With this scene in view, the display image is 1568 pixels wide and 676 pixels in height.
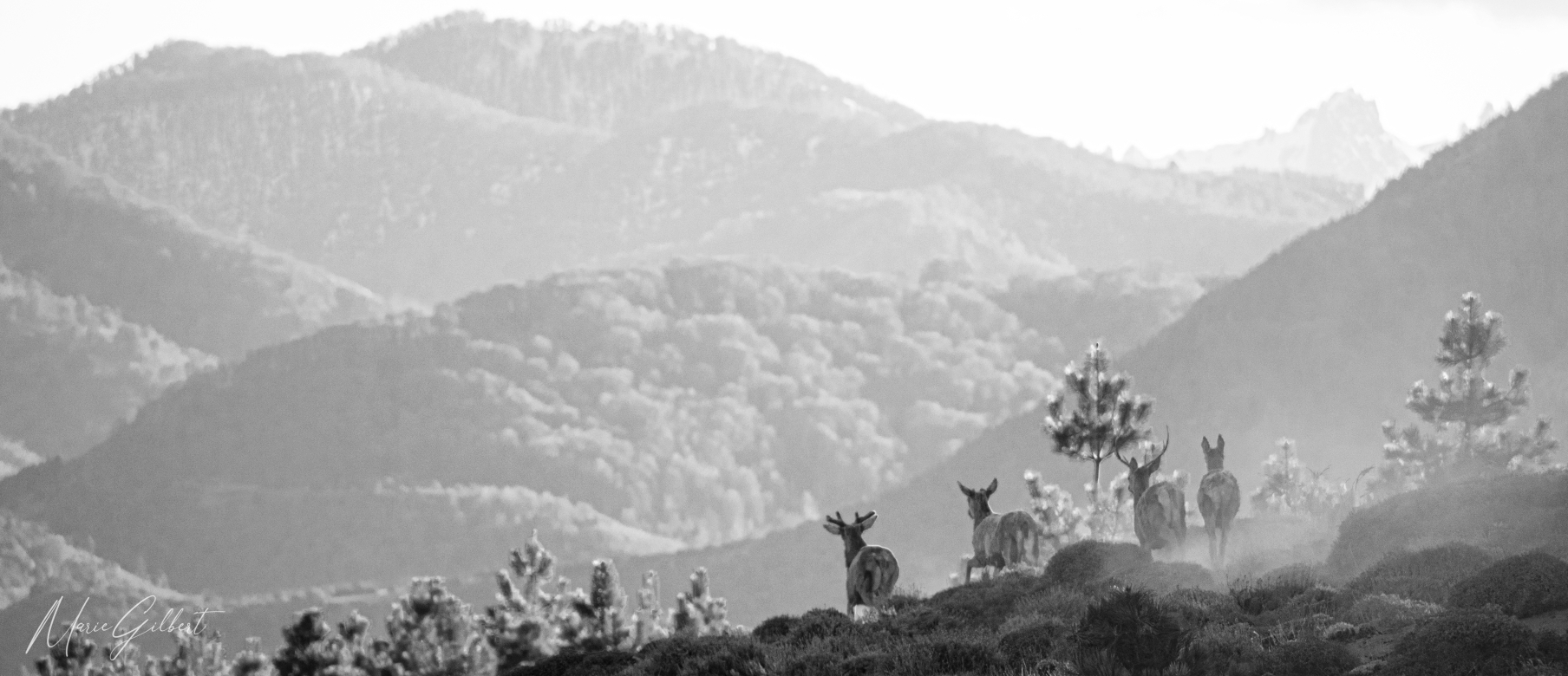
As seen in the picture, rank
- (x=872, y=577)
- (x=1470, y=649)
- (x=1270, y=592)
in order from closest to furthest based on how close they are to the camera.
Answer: (x=1470, y=649) < (x=1270, y=592) < (x=872, y=577)

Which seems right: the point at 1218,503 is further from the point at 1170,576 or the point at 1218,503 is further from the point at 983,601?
the point at 983,601

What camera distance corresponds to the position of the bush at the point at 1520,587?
96.7ft


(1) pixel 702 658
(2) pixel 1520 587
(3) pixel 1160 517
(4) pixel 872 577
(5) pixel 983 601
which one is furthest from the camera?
(3) pixel 1160 517

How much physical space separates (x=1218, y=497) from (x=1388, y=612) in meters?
14.4

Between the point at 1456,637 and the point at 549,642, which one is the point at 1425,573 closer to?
the point at 1456,637

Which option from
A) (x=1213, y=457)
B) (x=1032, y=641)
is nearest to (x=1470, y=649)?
(x=1032, y=641)

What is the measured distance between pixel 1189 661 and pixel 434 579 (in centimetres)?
4342

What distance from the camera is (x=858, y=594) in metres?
40.2

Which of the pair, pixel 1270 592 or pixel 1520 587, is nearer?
pixel 1520 587

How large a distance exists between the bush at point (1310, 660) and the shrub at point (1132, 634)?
1.40 meters

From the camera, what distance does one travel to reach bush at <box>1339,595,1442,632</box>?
1173 inches

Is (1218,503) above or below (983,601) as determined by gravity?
above

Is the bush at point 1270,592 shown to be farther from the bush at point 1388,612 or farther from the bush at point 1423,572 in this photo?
the bush at point 1388,612

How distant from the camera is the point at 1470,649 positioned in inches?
1016
